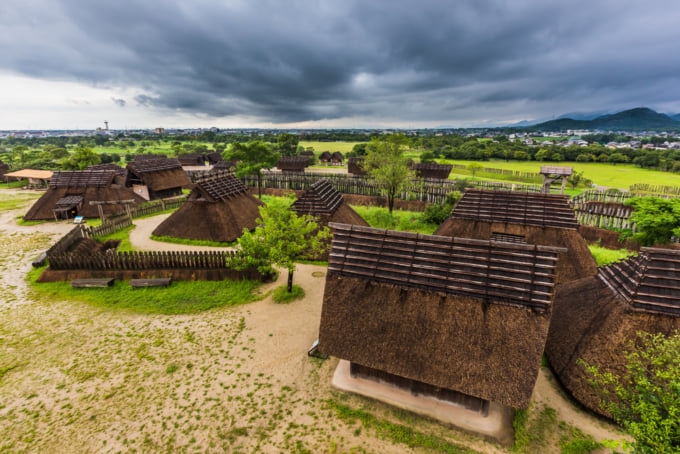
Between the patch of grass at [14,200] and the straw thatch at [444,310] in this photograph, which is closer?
the straw thatch at [444,310]

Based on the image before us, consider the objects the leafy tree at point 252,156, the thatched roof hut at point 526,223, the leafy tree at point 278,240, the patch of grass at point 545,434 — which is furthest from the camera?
the leafy tree at point 252,156

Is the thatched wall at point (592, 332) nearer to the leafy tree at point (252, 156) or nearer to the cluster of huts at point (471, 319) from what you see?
the cluster of huts at point (471, 319)

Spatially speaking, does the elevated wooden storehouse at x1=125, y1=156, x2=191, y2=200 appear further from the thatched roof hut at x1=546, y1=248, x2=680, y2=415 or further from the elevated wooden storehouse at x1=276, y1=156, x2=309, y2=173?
the thatched roof hut at x1=546, y1=248, x2=680, y2=415

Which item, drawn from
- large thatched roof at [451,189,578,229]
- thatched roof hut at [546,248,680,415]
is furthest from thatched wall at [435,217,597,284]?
thatched roof hut at [546,248,680,415]

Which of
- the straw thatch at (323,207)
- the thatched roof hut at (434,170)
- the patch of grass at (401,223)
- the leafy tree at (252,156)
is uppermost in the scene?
the leafy tree at (252,156)

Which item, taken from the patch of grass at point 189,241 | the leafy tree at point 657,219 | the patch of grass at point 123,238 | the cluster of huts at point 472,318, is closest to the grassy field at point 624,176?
the leafy tree at point 657,219

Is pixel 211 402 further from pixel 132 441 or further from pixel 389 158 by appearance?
pixel 389 158

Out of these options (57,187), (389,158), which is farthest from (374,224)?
(57,187)
